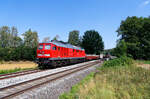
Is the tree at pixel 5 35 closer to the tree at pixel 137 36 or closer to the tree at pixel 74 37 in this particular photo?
the tree at pixel 74 37

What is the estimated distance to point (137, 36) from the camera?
137 feet

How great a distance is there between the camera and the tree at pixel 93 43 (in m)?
62.2

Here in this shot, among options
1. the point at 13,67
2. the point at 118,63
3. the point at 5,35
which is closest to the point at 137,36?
the point at 118,63

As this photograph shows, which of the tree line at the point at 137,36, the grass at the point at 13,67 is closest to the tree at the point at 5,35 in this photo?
the grass at the point at 13,67

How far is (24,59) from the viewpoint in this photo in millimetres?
45094

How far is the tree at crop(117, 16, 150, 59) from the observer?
128 ft

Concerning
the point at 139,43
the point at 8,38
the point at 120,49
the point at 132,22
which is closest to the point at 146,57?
the point at 139,43

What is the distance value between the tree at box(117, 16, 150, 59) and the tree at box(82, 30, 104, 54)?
20371 millimetres

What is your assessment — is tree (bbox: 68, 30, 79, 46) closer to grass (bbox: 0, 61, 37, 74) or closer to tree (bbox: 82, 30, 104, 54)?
tree (bbox: 82, 30, 104, 54)

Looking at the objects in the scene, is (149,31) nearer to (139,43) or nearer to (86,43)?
(139,43)

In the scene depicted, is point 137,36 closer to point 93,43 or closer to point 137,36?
point 137,36

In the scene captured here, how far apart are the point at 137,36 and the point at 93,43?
78.0ft

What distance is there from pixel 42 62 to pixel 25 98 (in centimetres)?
997

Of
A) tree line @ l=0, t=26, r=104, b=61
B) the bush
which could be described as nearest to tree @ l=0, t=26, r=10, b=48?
tree line @ l=0, t=26, r=104, b=61
